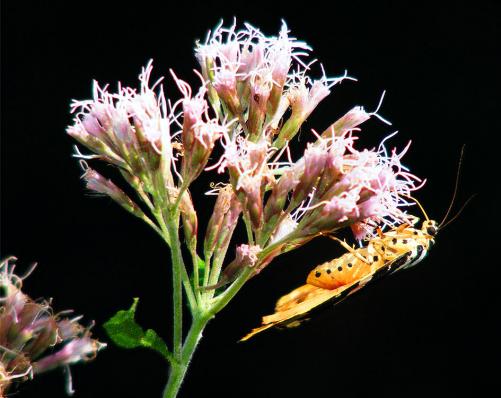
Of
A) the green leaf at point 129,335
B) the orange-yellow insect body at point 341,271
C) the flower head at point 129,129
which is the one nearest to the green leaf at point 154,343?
the green leaf at point 129,335

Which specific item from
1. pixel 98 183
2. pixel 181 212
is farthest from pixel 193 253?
pixel 98 183

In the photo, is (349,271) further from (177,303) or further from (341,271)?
(177,303)

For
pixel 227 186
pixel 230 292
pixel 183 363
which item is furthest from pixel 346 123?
pixel 183 363

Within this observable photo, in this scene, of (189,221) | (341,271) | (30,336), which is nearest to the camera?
(30,336)

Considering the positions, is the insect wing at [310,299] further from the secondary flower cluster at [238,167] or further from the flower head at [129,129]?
the flower head at [129,129]

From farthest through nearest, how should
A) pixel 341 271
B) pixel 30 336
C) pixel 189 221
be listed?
1. pixel 341 271
2. pixel 189 221
3. pixel 30 336

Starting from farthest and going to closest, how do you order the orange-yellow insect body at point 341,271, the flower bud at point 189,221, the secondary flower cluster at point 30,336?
the orange-yellow insect body at point 341,271 → the flower bud at point 189,221 → the secondary flower cluster at point 30,336

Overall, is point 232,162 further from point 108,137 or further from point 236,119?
point 108,137
